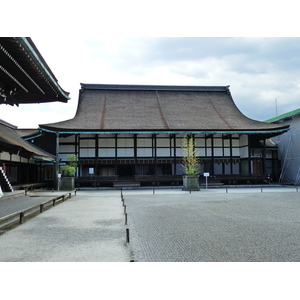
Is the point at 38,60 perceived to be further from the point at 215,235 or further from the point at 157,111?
the point at 157,111

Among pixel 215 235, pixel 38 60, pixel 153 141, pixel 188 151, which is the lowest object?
pixel 215 235

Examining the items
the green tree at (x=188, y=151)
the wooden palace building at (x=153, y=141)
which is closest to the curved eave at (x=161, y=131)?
the wooden palace building at (x=153, y=141)

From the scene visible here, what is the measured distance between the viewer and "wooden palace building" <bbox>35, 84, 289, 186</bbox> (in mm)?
27062

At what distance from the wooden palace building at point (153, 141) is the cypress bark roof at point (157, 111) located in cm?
9

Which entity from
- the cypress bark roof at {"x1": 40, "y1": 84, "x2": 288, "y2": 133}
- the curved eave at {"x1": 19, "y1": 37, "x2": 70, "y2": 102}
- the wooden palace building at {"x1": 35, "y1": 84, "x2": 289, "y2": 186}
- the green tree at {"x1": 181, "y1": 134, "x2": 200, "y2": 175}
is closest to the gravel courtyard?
the curved eave at {"x1": 19, "y1": 37, "x2": 70, "y2": 102}

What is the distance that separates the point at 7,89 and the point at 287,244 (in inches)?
389

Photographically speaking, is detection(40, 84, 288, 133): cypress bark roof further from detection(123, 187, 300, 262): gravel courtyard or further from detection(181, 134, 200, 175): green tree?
detection(123, 187, 300, 262): gravel courtyard

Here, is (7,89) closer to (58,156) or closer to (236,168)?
(58,156)

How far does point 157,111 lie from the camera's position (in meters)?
31.6

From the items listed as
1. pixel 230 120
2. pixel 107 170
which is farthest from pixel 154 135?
pixel 230 120

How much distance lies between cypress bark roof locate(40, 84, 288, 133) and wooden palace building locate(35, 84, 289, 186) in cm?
9

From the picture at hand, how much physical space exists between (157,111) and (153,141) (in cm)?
435

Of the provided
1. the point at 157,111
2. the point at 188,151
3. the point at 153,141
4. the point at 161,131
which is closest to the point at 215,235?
the point at 161,131

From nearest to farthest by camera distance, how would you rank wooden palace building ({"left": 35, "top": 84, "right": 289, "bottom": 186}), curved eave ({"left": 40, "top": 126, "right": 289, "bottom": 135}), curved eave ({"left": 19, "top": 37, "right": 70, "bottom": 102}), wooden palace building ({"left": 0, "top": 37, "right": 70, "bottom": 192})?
curved eave ({"left": 19, "top": 37, "right": 70, "bottom": 102}) < wooden palace building ({"left": 0, "top": 37, "right": 70, "bottom": 192}) < curved eave ({"left": 40, "top": 126, "right": 289, "bottom": 135}) < wooden palace building ({"left": 35, "top": 84, "right": 289, "bottom": 186})
